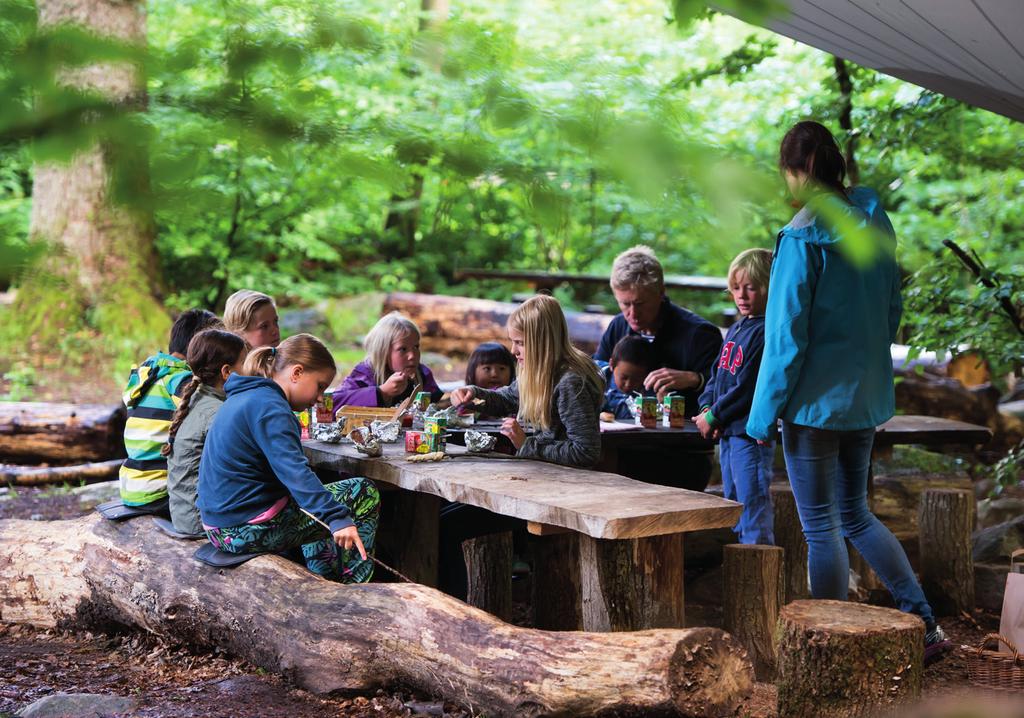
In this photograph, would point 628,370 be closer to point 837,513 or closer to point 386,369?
point 386,369

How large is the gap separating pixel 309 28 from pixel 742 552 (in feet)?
9.31

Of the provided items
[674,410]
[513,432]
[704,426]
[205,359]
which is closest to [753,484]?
[704,426]

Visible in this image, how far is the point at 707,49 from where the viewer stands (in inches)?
79.3

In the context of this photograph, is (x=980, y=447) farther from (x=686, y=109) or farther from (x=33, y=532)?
(x=686, y=109)

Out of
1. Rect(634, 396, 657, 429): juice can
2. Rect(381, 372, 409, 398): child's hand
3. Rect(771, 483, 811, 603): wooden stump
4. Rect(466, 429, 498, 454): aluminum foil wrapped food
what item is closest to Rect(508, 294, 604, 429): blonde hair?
Rect(466, 429, 498, 454): aluminum foil wrapped food

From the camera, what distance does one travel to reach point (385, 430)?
15.0ft

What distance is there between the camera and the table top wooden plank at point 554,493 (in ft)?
10.5

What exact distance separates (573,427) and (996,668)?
1.88 m

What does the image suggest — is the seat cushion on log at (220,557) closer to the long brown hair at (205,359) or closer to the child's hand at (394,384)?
the long brown hair at (205,359)

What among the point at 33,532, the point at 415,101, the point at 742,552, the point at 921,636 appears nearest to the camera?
the point at 415,101

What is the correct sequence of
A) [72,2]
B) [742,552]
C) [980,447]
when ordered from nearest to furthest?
[72,2] < [742,552] < [980,447]

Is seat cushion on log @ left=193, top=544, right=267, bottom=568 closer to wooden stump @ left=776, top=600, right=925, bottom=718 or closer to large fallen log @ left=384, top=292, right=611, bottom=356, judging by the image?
wooden stump @ left=776, top=600, right=925, bottom=718

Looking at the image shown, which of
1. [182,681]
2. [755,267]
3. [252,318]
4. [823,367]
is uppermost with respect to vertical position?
[755,267]

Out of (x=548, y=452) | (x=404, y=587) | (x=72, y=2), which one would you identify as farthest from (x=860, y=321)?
(x=72, y=2)
